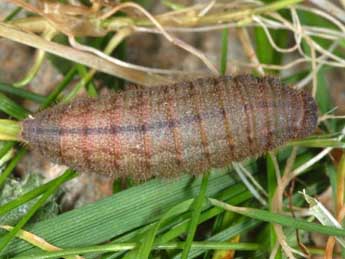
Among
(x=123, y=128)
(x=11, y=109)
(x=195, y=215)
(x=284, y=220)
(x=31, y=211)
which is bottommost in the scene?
(x=284, y=220)

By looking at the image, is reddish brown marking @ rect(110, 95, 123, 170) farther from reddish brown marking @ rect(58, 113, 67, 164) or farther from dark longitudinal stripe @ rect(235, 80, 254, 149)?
dark longitudinal stripe @ rect(235, 80, 254, 149)

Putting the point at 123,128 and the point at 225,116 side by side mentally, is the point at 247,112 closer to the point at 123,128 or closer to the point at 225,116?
the point at 225,116

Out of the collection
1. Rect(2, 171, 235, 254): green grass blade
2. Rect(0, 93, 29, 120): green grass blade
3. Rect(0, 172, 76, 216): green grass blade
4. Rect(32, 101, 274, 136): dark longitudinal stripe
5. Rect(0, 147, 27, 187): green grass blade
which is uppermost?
Rect(0, 93, 29, 120): green grass blade

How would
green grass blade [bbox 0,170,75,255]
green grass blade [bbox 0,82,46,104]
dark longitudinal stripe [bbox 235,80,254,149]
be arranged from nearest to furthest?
1. green grass blade [bbox 0,170,75,255]
2. dark longitudinal stripe [bbox 235,80,254,149]
3. green grass blade [bbox 0,82,46,104]

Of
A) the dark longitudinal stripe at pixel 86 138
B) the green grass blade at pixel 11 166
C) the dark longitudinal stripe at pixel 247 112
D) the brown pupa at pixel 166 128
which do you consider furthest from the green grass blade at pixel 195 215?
the green grass blade at pixel 11 166

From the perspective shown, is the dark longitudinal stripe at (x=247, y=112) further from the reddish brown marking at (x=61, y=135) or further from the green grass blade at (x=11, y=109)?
the green grass blade at (x=11, y=109)

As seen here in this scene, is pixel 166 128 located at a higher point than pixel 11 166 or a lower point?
lower

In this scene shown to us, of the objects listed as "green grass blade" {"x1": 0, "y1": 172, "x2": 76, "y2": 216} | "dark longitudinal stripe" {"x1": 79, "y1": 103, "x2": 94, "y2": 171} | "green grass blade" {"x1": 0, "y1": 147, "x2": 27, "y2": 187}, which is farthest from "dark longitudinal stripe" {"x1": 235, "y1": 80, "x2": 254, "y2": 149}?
"green grass blade" {"x1": 0, "y1": 147, "x2": 27, "y2": 187}

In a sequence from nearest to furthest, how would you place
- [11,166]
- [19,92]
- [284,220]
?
[284,220], [11,166], [19,92]

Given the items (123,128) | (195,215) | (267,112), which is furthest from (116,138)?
(267,112)
